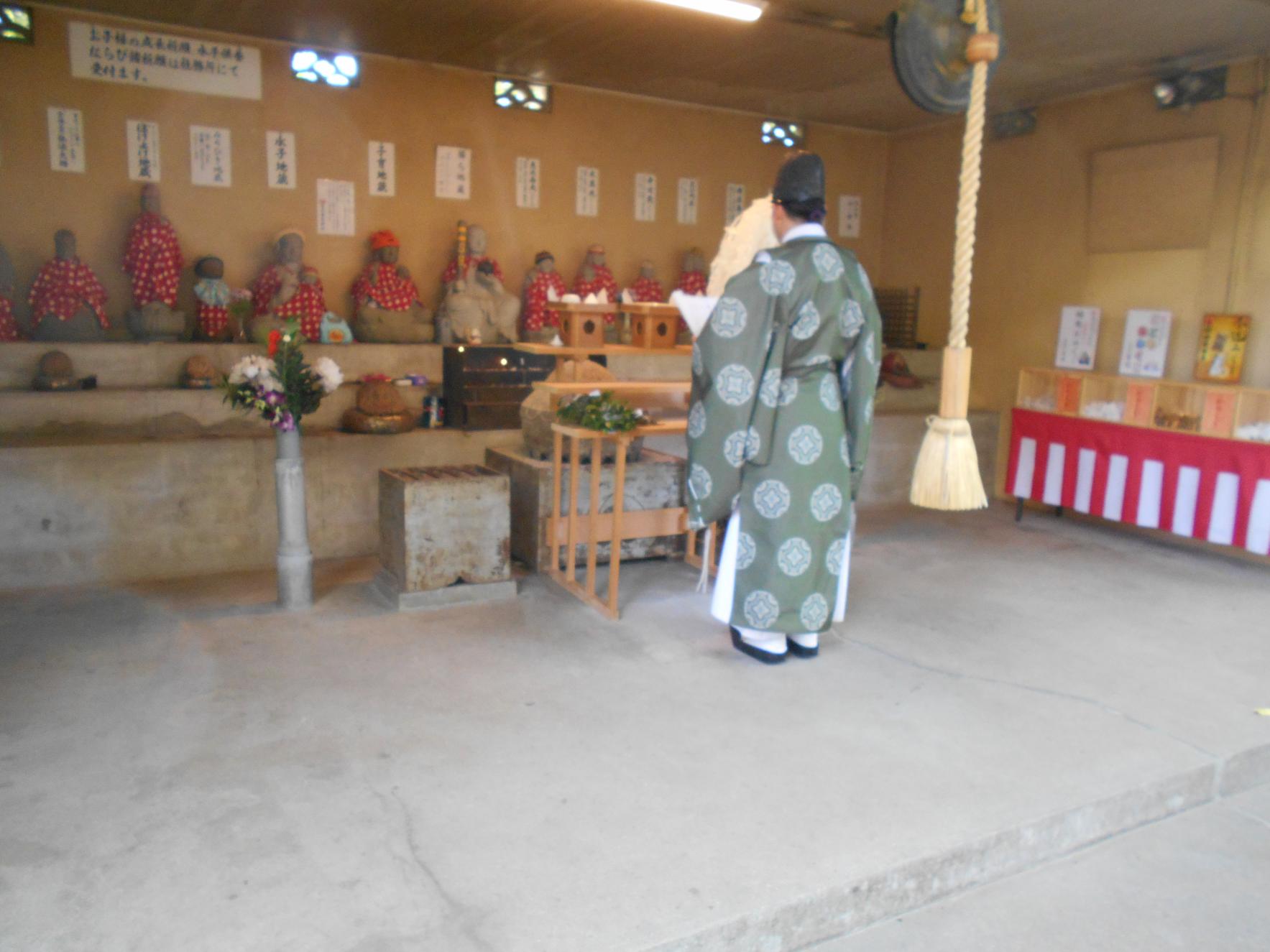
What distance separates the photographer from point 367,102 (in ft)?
19.8

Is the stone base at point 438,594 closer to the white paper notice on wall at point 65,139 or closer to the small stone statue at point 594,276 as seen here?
the small stone statue at point 594,276

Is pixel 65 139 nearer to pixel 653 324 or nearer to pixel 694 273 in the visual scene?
pixel 653 324

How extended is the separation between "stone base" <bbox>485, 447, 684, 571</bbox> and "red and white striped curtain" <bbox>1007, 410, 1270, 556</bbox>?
9.00ft

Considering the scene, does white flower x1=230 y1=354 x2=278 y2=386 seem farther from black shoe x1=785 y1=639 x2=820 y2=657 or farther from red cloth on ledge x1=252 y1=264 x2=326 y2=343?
black shoe x1=785 y1=639 x2=820 y2=657

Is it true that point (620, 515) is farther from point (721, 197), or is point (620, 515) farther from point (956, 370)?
point (721, 197)

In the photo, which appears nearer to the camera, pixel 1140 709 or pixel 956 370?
pixel 956 370

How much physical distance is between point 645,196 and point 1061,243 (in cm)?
306

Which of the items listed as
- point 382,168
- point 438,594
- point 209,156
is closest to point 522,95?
point 382,168

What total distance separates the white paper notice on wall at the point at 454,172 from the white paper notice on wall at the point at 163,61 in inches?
48.0

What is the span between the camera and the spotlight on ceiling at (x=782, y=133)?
7461 millimetres

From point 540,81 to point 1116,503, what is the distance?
4.81 meters

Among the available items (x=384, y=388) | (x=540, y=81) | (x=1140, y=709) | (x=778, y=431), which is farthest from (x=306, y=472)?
(x=1140, y=709)

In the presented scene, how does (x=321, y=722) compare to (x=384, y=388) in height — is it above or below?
below

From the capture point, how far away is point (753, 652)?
136 inches
